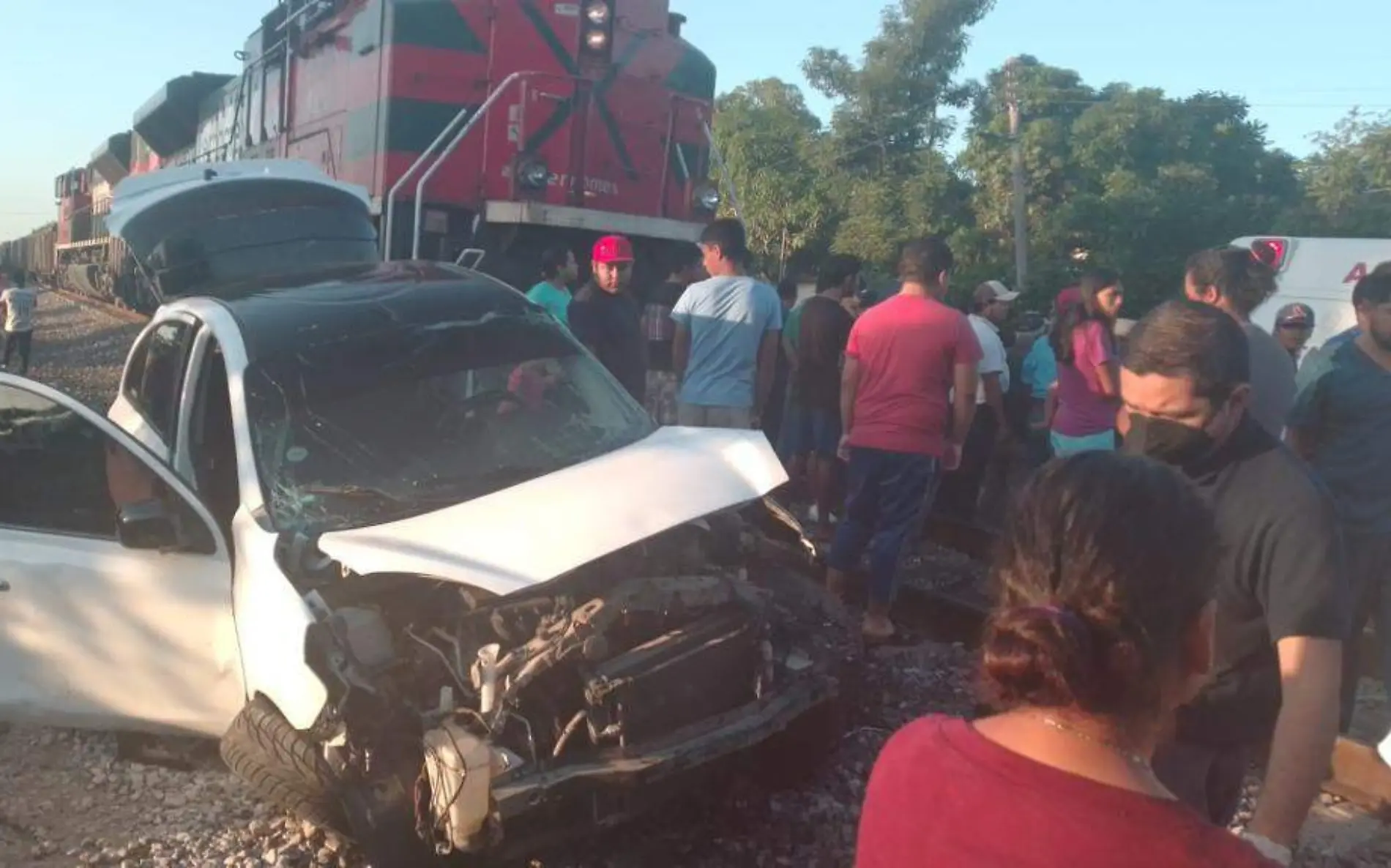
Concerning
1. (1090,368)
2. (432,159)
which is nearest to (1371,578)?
(1090,368)

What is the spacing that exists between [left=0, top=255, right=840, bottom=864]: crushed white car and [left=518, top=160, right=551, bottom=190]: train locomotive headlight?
450 centimetres

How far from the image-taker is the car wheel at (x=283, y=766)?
3326 mm

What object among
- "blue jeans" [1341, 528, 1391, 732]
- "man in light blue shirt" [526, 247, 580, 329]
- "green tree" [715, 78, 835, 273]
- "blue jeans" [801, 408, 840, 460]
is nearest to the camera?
"blue jeans" [1341, 528, 1391, 732]

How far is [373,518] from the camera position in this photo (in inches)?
152

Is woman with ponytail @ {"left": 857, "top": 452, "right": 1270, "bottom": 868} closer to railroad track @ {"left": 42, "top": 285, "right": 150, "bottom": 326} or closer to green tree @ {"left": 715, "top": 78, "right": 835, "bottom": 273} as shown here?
railroad track @ {"left": 42, "top": 285, "right": 150, "bottom": 326}

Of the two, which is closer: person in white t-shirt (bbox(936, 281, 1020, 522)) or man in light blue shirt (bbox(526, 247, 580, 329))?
man in light blue shirt (bbox(526, 247, 580, 329))

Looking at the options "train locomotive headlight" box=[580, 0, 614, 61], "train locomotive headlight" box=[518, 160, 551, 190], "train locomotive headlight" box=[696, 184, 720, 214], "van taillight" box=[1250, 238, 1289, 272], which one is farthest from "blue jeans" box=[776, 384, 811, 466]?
"van taillight" box=[1250, 238, 1289, 272]

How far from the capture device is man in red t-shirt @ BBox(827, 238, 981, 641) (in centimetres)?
545

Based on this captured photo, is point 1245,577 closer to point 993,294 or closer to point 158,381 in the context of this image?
point 158,381

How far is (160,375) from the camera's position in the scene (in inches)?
204

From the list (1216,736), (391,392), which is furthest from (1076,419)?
(1216,736)

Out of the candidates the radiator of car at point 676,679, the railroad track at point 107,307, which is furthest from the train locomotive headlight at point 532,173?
the railroad track at point 107,307

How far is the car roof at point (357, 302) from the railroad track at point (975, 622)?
2.26m

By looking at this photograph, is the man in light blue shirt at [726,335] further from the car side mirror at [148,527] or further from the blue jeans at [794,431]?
the car side mirror at [148,527]
